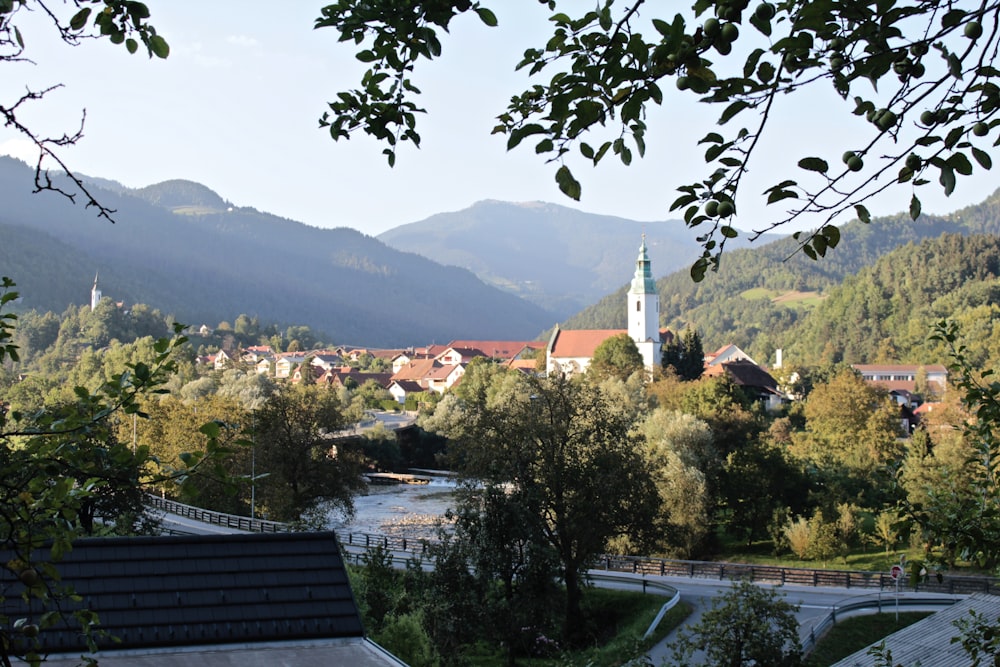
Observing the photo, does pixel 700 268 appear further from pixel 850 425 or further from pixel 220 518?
pixel 850 425

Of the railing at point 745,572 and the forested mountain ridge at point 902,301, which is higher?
the forested mountain ridge at point 902,301

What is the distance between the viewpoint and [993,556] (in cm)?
591

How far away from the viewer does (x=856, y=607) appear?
23.2 m

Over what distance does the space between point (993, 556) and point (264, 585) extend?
8.02 meters

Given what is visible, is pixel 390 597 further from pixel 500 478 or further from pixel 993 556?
pixel 993 556

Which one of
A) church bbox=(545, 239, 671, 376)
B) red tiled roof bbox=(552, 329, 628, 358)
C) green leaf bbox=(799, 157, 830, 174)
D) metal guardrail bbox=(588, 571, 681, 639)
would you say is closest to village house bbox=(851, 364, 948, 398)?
church bbox=(545, 239, 671, 376)

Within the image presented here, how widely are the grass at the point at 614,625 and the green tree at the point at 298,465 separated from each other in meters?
11.5

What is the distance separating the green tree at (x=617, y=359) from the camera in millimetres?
71688

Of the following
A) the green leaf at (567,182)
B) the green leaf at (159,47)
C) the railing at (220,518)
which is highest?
the green leaf at (159,47)

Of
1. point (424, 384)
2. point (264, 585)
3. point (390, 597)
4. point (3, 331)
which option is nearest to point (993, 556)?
point (3, 331)

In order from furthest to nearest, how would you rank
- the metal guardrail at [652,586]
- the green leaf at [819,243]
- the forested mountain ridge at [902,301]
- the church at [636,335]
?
the forested mountain ridge at [902,301] → the church at [636,335] → the metal guardrail at [652,586] → the green leaf at [819,243]

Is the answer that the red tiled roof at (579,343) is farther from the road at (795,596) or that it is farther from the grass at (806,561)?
the road at (795,596)

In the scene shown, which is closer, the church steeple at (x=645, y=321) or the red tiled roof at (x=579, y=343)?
the church steeple at (x=645, y=321)

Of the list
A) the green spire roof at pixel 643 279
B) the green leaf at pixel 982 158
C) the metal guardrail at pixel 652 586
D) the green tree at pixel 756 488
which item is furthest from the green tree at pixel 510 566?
the green spire roof at pixel 643 279
